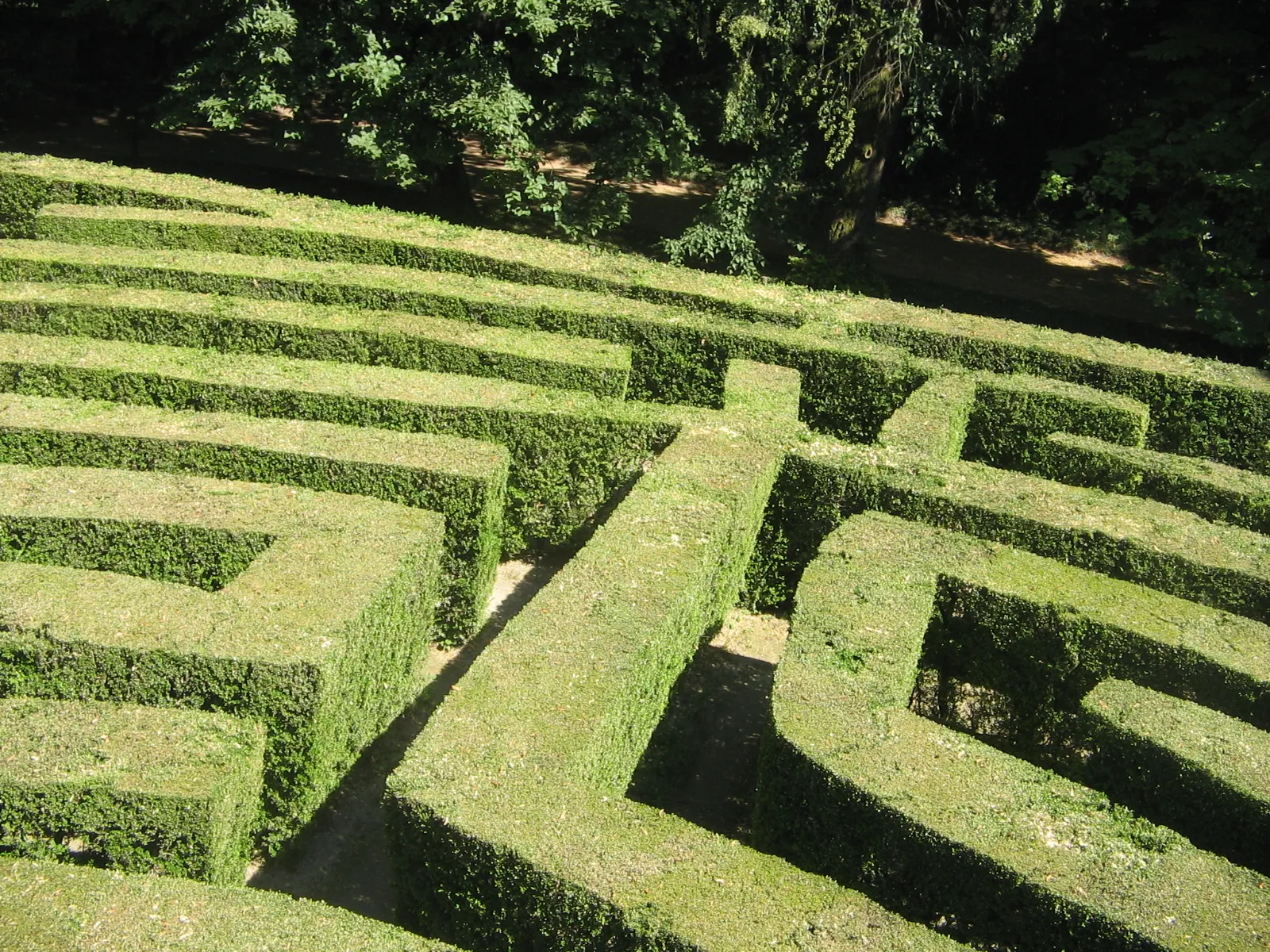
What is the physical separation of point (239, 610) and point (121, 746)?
1.68 m

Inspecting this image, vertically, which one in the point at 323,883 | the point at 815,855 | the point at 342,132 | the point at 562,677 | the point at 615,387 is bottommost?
the point at 323,883

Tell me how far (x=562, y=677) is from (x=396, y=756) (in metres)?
2.94

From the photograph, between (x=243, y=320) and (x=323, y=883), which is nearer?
(x=323, y=883)

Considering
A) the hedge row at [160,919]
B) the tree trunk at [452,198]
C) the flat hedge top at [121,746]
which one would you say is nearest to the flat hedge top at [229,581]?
the flat hedge top at [121,746]

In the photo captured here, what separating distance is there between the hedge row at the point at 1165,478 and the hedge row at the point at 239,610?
8.41 metres

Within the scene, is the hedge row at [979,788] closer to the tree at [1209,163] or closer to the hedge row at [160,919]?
the hedge row at [160,919]

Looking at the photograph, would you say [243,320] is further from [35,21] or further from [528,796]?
[35,21]

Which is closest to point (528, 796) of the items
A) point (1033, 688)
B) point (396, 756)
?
point (396, 756)

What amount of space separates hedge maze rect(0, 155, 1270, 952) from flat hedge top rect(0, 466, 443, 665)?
0.05 m

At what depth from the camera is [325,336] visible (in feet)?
53.0

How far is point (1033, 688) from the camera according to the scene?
1164 centimetres

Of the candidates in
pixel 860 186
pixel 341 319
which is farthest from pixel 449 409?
pixel 860 186

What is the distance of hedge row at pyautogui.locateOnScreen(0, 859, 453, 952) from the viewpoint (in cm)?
746

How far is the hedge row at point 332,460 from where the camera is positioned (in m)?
13.0
